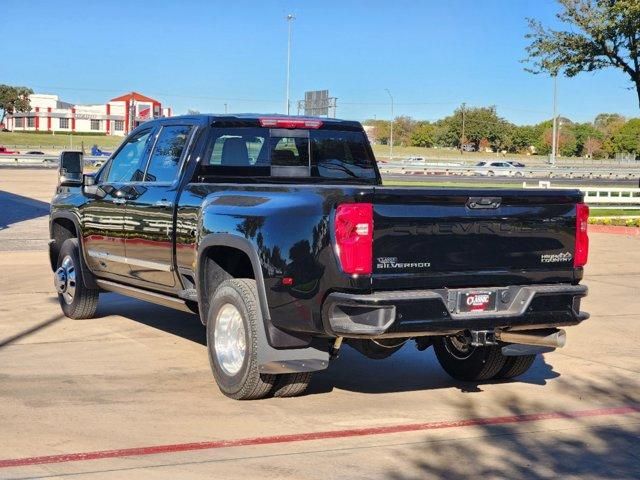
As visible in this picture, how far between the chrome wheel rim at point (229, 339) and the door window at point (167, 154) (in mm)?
1536

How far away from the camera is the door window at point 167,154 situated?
7762 mm

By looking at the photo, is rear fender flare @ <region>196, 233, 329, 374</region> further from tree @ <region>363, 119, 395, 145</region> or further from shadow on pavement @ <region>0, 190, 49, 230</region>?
tree @ <region>363, 119, 395, 145</region>

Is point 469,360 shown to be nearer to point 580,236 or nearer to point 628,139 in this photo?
point 580,236

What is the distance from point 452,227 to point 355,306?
0.85m

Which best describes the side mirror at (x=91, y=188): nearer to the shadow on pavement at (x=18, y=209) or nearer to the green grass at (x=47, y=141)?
the shadow on pavement at (x=18, y=209)

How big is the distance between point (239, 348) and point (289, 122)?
7.30 ft

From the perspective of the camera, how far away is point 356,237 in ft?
18.4

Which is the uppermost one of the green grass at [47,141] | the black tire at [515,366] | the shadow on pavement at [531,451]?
the green grass at [47,141]

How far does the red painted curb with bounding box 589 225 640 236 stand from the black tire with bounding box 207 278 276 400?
16587mm

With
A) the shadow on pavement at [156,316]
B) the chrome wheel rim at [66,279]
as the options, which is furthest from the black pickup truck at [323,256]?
the chrome wheel rim at [66,279]

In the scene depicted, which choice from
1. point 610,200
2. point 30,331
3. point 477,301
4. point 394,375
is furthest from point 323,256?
point 610,200

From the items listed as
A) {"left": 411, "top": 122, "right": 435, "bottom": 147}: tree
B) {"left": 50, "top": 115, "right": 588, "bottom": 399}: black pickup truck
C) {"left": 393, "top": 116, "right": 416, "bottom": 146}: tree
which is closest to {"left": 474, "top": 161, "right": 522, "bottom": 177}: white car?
{"left": 50, "top": 115, "right": 588, "bottom": 399}: black pickup truck

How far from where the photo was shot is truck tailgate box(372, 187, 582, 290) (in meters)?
5.71

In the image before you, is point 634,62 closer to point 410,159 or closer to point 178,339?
point 178,339
